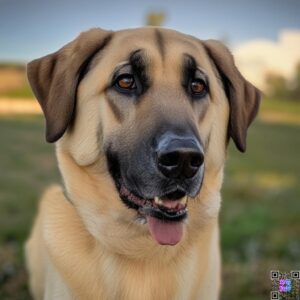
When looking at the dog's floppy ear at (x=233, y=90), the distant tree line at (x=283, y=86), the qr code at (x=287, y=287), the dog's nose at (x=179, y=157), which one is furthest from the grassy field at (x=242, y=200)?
the dog's nose at (x=179, y=157)

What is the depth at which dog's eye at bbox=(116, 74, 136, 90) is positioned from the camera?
2832 millimetres

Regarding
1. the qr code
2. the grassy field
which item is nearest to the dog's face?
the qr code

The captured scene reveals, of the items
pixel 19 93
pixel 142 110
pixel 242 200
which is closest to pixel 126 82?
pixel 142 110

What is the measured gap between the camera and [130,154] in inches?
106

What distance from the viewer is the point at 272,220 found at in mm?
5863

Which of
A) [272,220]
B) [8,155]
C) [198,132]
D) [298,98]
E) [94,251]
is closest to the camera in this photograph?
[198,132]

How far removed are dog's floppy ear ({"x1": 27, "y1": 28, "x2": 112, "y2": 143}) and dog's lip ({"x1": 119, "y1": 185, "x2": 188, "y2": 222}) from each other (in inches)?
18.5

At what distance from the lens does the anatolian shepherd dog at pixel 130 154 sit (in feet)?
9.07

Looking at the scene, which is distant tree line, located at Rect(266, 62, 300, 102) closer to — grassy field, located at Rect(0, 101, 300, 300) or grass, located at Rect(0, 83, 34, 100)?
grassy field, located at Rect(0, 101, 300, 300)

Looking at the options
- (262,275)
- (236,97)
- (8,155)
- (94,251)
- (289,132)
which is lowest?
(289,132)

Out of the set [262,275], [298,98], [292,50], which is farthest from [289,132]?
[262,275]

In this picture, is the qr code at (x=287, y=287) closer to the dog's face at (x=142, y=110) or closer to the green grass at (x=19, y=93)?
the dog's face at (x=142, y=110)

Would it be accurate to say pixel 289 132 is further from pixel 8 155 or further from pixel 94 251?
pixel 94 251

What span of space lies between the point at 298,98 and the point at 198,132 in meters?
5.86
